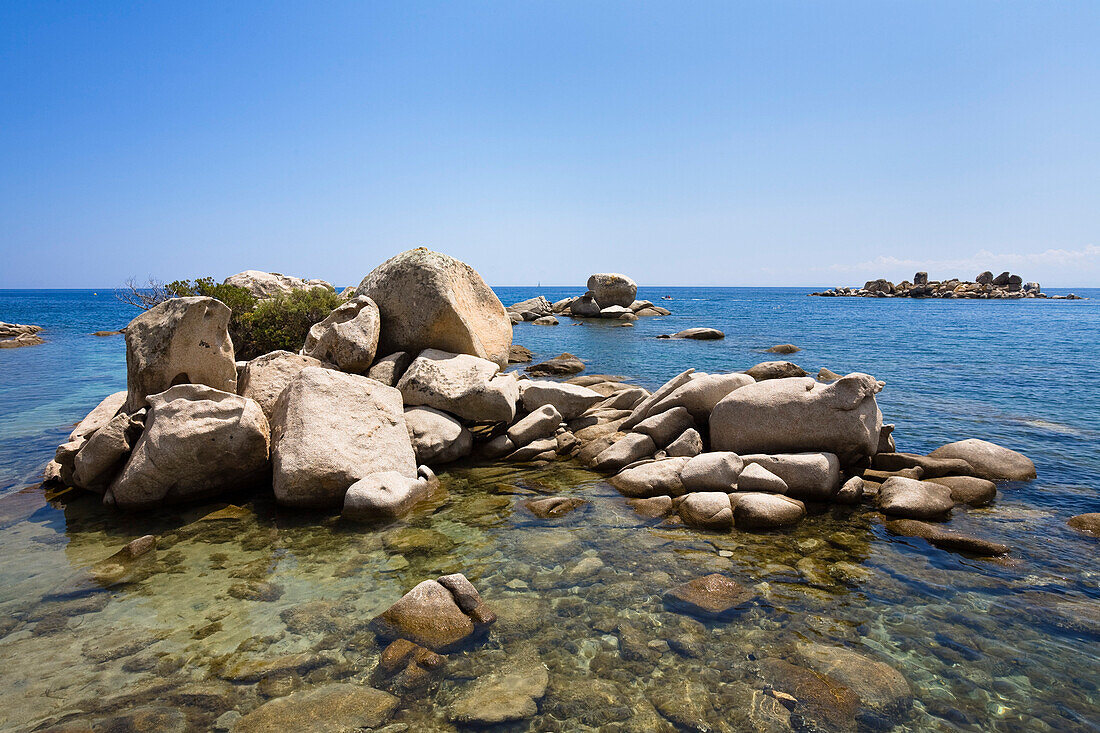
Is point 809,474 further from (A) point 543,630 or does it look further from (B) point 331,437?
(B) point 331,437

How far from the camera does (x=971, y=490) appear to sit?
10156 millimetres

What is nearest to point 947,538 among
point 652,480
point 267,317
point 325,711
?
point 652,480

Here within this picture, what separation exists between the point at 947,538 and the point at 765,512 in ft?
8.45

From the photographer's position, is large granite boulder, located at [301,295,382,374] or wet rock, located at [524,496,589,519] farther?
large granite boulder, located at [301,295,382,374]

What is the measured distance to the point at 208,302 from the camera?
1074 cm

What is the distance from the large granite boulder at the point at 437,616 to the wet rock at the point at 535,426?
6551 millimetres

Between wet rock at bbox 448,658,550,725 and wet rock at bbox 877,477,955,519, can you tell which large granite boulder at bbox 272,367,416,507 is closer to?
wet rock at bbox 448,658,550,725

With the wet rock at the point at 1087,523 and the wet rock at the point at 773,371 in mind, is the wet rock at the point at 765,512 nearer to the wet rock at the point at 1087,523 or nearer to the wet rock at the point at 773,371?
the wet rock at the point at 1087,523

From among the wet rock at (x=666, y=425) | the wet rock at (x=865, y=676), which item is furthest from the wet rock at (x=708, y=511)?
the wet rock at (x=865, y=676)

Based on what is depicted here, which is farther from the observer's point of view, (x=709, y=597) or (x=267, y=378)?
(x=267, y=378)

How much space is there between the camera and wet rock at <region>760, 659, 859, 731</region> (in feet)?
16.3

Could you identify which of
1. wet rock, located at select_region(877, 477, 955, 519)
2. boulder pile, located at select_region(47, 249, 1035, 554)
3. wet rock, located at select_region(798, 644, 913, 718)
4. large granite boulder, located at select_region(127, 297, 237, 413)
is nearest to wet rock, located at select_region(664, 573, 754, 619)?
wet rock, located at select_region(798, 644, 913, 718)

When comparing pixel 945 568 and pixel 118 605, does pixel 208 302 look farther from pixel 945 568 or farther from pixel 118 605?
pixel 945 568

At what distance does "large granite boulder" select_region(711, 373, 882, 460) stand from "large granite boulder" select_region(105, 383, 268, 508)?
9299 mm
